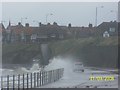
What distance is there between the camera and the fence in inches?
761

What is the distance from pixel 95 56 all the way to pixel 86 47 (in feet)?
22.8

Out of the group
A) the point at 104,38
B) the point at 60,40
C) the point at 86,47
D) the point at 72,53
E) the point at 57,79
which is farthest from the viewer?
the point at 104,38

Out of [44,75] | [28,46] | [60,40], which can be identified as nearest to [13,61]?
[28,46]

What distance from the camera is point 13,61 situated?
147ft

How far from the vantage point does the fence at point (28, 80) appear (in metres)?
19.3

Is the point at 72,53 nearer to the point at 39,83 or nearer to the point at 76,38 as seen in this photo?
the point at 76,38

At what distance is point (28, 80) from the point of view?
21344mm

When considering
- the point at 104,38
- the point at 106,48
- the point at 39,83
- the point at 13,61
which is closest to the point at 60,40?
the point at 13,61

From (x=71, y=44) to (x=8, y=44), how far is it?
10871 millimetres

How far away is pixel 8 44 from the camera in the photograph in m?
34.4

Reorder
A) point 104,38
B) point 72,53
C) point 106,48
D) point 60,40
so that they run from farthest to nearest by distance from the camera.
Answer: point 104,38 → point 106,48 → point 60,40 → point 72,53

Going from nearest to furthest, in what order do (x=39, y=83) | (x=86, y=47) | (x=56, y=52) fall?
(x=39, y=83), (x=56, y=52), (x=86, y=47)

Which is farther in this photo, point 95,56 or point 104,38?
point 104,38

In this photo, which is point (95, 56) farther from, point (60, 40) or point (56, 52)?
point (56, 52)
